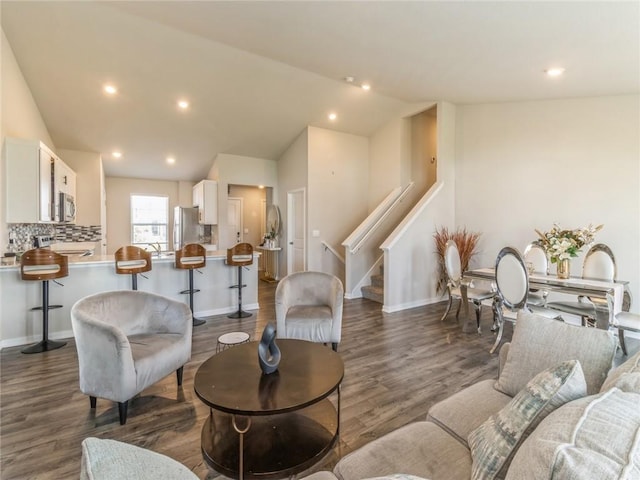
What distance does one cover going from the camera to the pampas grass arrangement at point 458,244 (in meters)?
5.21

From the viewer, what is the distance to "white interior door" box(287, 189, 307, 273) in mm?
6656

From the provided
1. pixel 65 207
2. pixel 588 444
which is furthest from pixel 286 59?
pixel 588 444

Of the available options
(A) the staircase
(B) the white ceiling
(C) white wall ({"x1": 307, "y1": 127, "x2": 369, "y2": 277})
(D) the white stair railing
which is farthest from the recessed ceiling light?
(A) the staircase

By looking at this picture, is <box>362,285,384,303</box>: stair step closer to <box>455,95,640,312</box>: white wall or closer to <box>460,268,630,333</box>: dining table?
<box>455,95,640,312</box>: white wall

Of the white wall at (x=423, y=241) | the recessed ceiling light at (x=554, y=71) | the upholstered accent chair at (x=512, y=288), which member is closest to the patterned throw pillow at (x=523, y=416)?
the upholstered accent chair at (x=512, y=288)

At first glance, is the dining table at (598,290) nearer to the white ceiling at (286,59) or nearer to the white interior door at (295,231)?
the white ceiling at (286,59)

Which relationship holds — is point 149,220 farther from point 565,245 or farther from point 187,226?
point 565,245

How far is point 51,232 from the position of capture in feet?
17.7

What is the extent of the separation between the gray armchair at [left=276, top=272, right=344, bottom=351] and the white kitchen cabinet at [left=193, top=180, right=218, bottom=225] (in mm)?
4219

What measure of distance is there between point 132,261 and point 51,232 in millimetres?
2840

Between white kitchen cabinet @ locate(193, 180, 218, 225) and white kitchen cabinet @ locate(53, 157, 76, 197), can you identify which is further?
white kitchen cabinet @ locate(193, 180, 218, 225)

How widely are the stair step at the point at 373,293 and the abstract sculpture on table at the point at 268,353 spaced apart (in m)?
3.80

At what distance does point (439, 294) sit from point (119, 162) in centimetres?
724

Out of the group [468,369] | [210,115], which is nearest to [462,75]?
[468,369]
